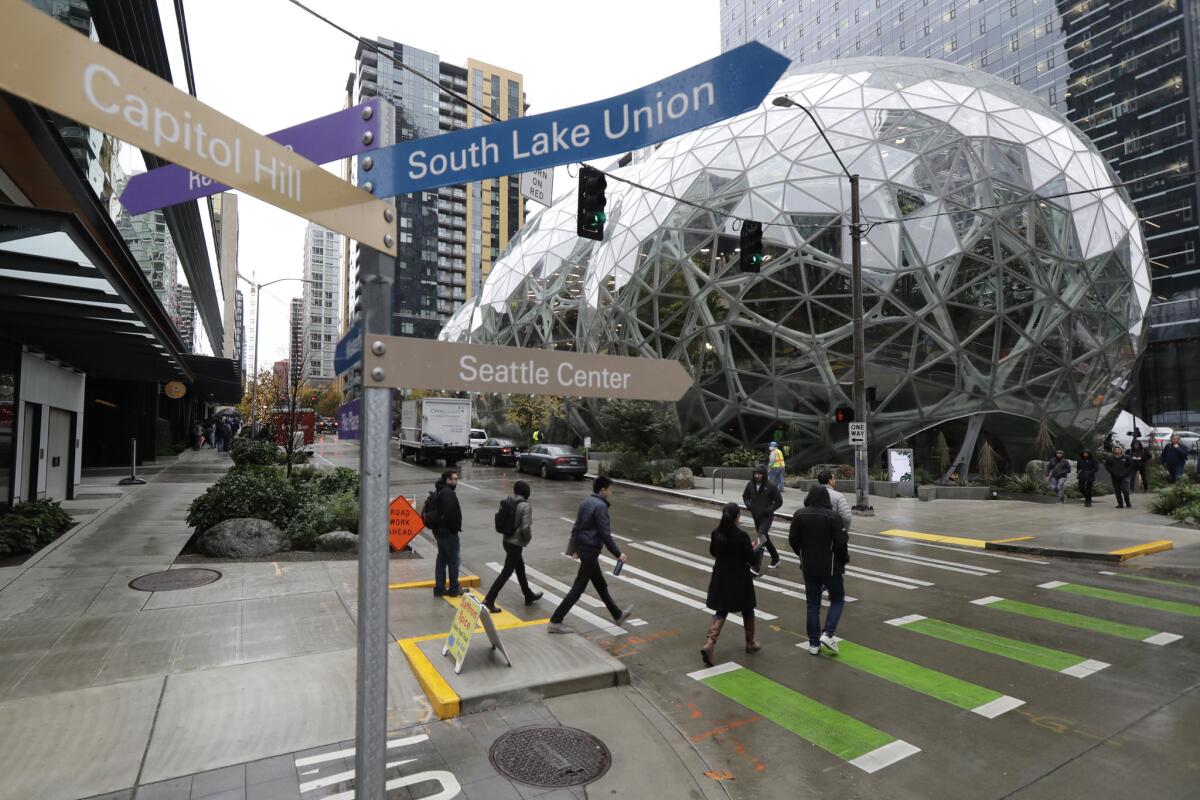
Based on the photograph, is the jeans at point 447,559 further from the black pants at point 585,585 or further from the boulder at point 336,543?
the boulder at point 336,543

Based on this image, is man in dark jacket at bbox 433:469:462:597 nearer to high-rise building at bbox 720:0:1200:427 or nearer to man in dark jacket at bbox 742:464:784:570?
man in dark jacket at bbox 742:464:784:570

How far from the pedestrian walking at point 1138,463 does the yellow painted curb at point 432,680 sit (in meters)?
22.1

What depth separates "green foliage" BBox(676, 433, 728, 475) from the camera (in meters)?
26.0

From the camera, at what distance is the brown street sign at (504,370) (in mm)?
2381

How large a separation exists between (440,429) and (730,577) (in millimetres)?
26541

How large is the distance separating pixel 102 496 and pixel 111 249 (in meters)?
11.4

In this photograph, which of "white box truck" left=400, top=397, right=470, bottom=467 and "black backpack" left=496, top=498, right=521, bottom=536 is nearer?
"black backpack" left=496, top=498, right=521, bottom=536

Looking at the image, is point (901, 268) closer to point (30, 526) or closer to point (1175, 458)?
point (1175, 458)

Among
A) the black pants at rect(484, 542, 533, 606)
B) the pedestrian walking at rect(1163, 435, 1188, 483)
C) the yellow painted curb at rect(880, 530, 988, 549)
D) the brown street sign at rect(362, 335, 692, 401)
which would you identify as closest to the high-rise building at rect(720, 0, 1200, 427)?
the pedestrian walking at rect(1163, 435, 1188, 483)

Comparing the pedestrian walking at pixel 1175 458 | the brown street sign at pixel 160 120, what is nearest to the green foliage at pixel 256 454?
the brown street sign at pixel 160 120

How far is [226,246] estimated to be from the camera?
75875mm

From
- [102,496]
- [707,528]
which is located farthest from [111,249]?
[707,528]

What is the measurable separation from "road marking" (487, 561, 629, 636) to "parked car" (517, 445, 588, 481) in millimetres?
15645

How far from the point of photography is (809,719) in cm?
538
